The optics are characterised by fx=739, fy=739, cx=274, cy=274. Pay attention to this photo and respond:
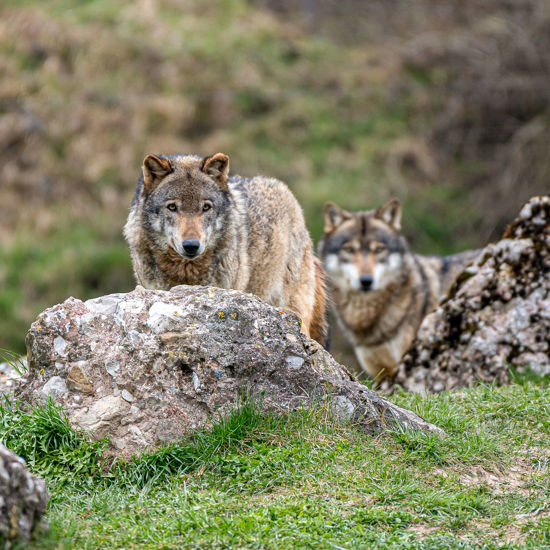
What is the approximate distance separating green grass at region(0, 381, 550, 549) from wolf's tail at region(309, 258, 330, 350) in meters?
2.87

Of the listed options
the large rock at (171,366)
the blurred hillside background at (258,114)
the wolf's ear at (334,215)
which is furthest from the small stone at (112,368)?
the blurred hillside background at (258,114)

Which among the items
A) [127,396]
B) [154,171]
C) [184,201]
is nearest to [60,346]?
[127,396]

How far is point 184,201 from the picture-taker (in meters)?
6.25

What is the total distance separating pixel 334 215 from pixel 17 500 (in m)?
8.73

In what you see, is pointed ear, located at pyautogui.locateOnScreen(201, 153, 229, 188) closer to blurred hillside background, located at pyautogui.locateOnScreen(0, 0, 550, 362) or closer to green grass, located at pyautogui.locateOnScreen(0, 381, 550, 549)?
green grass, located at pyautogui.locateOnScreen(0, 381, 550, 549)

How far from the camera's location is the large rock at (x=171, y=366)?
4.57 meters

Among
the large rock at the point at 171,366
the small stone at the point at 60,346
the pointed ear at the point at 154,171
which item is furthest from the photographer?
the pointed ear at the point at 154,171

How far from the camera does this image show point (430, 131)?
2033cm

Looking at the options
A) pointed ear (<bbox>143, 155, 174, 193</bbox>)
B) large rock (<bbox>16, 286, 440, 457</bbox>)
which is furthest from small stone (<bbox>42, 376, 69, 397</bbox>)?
pointed ear (<bbox>143, 155, 174, 193</bbox>)

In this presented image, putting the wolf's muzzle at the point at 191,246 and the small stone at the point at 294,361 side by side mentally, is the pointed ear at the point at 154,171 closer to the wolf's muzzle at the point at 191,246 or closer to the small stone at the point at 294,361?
the wolf's muzzle at the point at 191,246

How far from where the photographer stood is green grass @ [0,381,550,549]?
380 centimetres

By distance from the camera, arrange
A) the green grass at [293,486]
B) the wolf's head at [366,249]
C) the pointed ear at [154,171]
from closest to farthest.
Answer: the green grass at [293,486] < the pointed ear at [154,171] < the wolf's head at [366,249]

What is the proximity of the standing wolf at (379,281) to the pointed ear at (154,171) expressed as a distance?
5.26 m

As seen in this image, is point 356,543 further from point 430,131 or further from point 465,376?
point 430,131
